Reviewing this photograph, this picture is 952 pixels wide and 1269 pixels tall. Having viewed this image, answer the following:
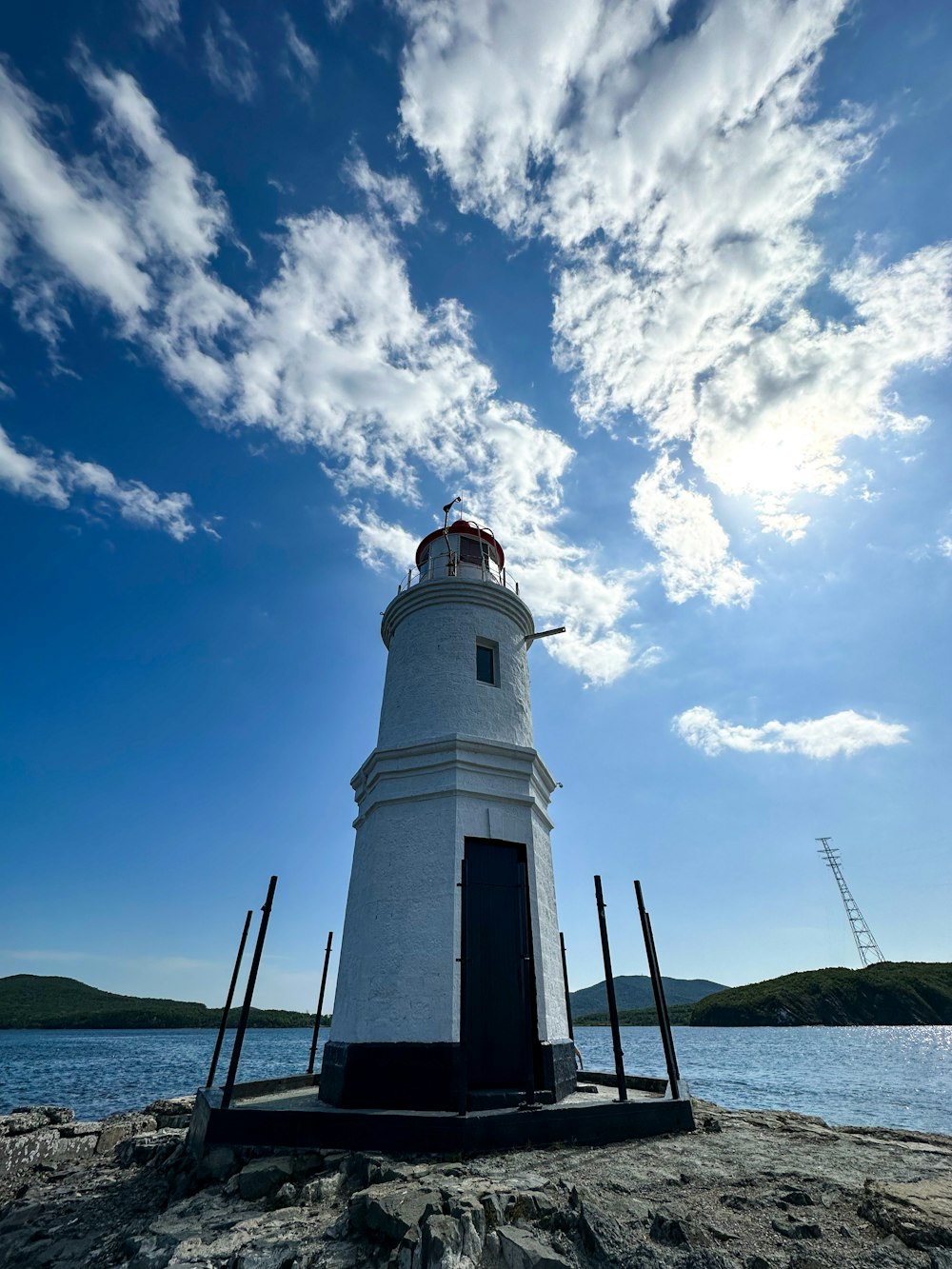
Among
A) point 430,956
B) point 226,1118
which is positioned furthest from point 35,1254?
point 430,956

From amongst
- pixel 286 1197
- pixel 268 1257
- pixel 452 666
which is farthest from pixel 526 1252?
pixel 452 666

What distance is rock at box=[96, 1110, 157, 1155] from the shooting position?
14.2 m

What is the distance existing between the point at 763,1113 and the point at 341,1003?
9029 mm

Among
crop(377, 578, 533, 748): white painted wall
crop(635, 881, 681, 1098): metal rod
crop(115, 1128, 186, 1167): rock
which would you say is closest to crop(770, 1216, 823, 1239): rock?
crop(635, 881, 681, 1098): metal rod

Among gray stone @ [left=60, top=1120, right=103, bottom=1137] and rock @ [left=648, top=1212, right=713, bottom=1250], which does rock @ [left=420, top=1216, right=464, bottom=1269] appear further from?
gray stone @ [left=60, top=1120, right=103, bottom=1137]

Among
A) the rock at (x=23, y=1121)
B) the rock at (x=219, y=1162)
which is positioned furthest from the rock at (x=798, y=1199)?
the rock at (x=23, y=1121)

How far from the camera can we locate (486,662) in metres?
12.7

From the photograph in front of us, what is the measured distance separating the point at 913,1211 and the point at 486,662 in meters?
9.28

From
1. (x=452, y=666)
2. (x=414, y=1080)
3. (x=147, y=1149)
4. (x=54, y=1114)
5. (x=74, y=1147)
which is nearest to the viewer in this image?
(x=414, y=1080)

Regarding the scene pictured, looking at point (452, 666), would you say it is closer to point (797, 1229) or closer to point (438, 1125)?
point (438, 1125)

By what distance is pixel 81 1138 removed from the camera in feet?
47.3

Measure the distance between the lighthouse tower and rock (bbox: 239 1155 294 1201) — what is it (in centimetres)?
138

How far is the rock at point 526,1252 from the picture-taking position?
4.79m

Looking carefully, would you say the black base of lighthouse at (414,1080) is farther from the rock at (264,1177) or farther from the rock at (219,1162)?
the rock at (219,1162)
